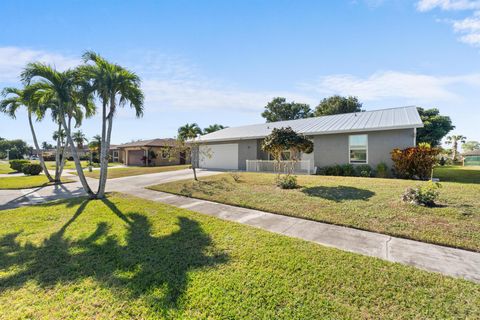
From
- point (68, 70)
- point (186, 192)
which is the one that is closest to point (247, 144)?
point (186, 192)

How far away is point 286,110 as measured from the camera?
38.9 metres

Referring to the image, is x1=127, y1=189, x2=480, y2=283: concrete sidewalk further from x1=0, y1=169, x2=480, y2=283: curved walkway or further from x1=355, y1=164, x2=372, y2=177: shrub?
x1=355, y1=164, x2=372, y2=177: shrub

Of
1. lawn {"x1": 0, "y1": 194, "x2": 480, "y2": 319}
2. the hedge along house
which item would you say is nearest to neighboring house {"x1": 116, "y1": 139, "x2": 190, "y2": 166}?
the hedge along house

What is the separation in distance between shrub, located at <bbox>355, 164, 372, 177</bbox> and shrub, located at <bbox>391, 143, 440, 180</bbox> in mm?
1406

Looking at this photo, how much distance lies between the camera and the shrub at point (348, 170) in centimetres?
1307

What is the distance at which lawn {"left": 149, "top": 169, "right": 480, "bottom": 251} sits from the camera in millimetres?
4598

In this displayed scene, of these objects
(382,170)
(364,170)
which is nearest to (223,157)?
(364,170)

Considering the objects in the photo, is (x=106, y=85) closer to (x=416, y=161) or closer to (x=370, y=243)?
(x=370, y=243)

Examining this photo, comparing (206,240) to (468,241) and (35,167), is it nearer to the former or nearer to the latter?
(468,241)

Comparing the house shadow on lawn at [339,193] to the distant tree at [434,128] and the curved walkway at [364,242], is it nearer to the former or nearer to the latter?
the curved walkway at [364,242]

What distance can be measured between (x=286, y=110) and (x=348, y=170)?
27553 mm

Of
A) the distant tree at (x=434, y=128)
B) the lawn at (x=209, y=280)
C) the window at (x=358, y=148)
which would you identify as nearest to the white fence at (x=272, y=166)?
the window at (x=358, y=148)

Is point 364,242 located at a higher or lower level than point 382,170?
lower

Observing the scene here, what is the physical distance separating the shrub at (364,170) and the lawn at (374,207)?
378 cm
